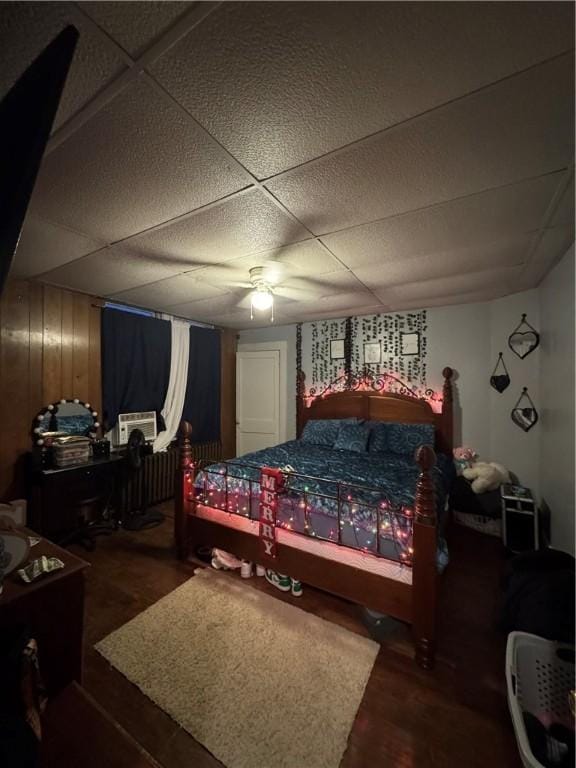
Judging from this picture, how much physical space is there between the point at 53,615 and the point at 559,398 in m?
3.20

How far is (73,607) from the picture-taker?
44.0 inches

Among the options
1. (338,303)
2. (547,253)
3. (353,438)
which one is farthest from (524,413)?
(338,303)

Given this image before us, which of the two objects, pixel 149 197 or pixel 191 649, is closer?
pixel 149 197

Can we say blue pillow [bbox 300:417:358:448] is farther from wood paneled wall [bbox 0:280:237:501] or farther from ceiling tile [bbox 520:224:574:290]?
wood paneled wall [bbox 0:280:237:501]

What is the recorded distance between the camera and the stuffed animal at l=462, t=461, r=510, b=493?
290cm

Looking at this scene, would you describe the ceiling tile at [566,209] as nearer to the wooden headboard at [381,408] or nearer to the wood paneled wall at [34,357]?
the wooden headboard at [381,408]

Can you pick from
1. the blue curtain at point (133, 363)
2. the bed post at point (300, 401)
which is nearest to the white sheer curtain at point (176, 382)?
the blue curtain at point (133, 363)

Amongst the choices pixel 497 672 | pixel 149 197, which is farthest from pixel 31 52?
pixel 497 672

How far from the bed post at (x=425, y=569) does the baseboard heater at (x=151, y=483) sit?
2.77 metres

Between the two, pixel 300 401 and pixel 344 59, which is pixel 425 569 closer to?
pixel 344 59

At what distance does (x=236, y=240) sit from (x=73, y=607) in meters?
2.05

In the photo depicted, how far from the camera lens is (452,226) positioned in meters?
1.77

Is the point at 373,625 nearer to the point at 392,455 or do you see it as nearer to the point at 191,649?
the point at 191,649

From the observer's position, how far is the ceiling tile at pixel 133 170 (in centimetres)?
108
